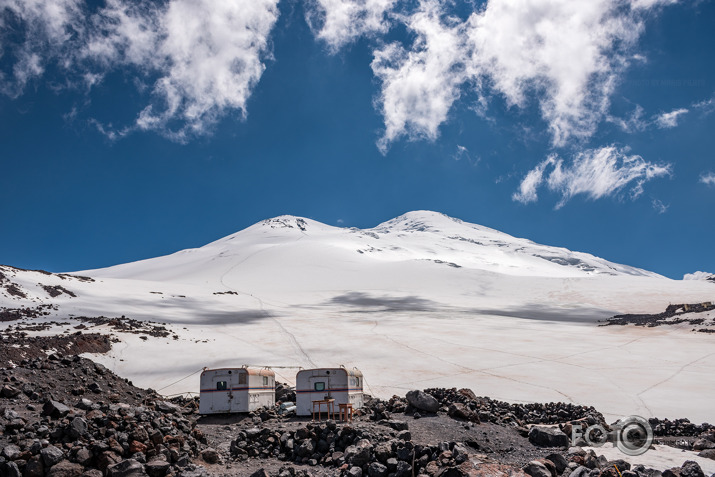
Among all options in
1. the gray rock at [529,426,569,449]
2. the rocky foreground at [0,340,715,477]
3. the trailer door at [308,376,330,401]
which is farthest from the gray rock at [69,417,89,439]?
the gray rock at [529,426,569,449]

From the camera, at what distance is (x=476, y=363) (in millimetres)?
32156

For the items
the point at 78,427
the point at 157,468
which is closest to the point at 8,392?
the point at 78,427

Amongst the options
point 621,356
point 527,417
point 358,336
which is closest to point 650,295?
point 621,356

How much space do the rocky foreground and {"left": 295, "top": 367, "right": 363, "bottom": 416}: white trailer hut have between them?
66 centimetres

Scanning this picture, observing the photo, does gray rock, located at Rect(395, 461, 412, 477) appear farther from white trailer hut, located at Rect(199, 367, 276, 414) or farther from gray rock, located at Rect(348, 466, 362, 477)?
white trailer hut, located at Rect(199, 367, 276, 414)

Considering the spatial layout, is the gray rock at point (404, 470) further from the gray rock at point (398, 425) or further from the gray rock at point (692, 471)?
the gray rock at point (692, 471)

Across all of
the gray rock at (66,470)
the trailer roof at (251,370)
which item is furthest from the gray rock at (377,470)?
the trailer roof at (251,370)

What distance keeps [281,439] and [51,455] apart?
603 centimetres

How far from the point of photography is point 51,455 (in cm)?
991

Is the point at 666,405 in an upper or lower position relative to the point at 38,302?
lower

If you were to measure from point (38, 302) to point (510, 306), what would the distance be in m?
74.5

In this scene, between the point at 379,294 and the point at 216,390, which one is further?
the point at 379,294

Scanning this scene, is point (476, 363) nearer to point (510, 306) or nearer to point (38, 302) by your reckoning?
point (38, 302)

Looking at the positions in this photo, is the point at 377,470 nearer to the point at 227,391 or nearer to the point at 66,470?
the point at 66,470
